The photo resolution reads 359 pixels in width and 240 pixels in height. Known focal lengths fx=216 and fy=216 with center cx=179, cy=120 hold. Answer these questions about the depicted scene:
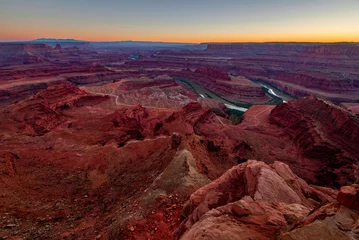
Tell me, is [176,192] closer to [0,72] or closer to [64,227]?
[64,227]

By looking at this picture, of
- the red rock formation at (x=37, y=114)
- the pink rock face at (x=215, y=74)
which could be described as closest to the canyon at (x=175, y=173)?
the red rock formation at (x=37, y=114)

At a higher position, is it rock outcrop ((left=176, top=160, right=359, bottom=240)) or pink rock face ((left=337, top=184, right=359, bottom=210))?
pink rock face ((left=337, top=184, right=359, bottom=210))

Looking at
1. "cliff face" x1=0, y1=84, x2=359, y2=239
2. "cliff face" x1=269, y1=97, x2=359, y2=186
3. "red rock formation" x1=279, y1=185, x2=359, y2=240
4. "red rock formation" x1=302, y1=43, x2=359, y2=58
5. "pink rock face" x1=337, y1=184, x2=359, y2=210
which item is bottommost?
"cliff face" x1=269, y1=97, x2=359, y2=186

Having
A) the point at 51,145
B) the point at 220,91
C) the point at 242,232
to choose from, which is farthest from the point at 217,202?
the point at 220,91

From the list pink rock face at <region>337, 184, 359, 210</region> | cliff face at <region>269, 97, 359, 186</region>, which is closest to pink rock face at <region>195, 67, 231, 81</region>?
cliff face at <region>269, 97, 359, 186</region>

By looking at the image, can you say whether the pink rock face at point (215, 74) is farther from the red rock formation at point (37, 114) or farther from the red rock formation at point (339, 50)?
the red rock formation at point (339, 50)

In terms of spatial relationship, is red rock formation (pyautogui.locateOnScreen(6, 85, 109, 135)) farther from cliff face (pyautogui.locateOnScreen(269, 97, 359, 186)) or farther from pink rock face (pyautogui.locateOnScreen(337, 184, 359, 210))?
cliff face (pyautogui.locateOnScreen(269, 97, 359, 186))
